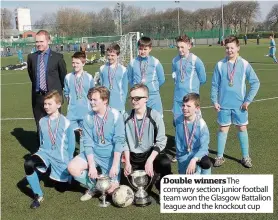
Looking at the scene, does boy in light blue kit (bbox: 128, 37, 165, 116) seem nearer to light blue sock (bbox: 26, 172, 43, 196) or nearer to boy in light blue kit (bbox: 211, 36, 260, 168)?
boy in light blue kit (bbox: 211, 36, 260, 168)

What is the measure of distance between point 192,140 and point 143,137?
60cm

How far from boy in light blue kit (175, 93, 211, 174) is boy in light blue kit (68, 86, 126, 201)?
0.74 metres

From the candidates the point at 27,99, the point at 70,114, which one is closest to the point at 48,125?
the point at 70,114

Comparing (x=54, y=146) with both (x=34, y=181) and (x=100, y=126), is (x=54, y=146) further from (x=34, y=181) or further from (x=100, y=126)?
(x=100, y=126)

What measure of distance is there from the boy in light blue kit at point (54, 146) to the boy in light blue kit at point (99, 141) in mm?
267

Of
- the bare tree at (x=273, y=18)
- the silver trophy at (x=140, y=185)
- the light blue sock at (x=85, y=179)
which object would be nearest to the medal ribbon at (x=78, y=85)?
the light blue sock at (x=85, y=179)

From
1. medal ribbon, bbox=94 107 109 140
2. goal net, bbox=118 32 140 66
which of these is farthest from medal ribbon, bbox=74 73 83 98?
goal net, bbox=118 32 140 66

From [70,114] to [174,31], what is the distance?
71161 mm

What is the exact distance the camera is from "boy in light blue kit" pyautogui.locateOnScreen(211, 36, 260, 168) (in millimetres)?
5625

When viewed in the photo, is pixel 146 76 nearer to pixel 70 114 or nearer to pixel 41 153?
pixel 70 114

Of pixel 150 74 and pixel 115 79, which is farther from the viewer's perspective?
pixel 115 79

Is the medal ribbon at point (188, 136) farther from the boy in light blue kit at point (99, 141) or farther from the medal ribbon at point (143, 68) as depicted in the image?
the medal ribbon at point (143, 68)

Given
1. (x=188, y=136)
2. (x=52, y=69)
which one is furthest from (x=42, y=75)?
(x=188, y=136)

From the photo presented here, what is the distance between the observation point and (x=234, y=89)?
5.66 m
